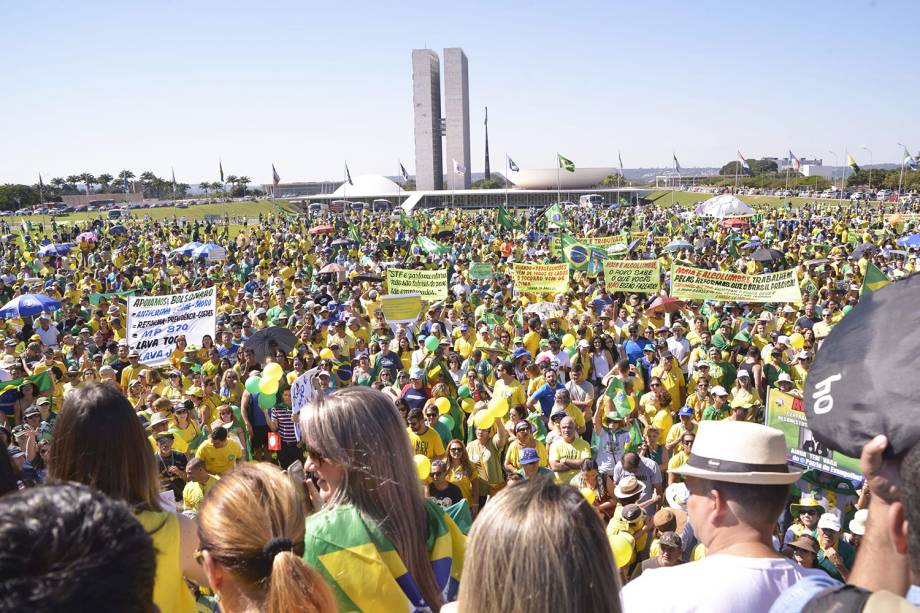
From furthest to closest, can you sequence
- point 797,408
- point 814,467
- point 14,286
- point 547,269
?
point 14,286, point 547,269, point 797,408, point 814,467

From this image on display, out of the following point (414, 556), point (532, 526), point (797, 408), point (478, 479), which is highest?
point (532, 526)

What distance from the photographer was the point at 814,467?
5.69 meters

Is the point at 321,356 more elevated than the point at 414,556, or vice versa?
the point at 414,556

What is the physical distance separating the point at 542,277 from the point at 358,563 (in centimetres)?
1179

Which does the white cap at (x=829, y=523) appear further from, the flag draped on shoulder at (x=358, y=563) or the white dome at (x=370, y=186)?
the white dome at (x=370, y=186)

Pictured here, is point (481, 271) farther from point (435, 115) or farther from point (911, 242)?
point (435, 115)

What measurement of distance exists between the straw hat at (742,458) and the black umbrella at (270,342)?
25.7ft

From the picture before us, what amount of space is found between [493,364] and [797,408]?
3.94 metres

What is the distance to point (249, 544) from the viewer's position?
1.87 meters

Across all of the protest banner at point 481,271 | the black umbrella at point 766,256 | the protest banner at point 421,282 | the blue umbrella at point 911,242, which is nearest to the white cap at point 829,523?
the protest banner at point 421,282

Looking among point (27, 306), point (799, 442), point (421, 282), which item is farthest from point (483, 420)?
point (27, 306)

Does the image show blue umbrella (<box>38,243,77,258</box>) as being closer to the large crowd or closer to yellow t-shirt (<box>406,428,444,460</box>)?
the large crowd

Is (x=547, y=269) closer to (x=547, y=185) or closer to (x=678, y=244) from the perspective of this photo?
Result: (x=678, y=244)

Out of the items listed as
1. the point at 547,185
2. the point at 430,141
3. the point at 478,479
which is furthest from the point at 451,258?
the point at 430,141
